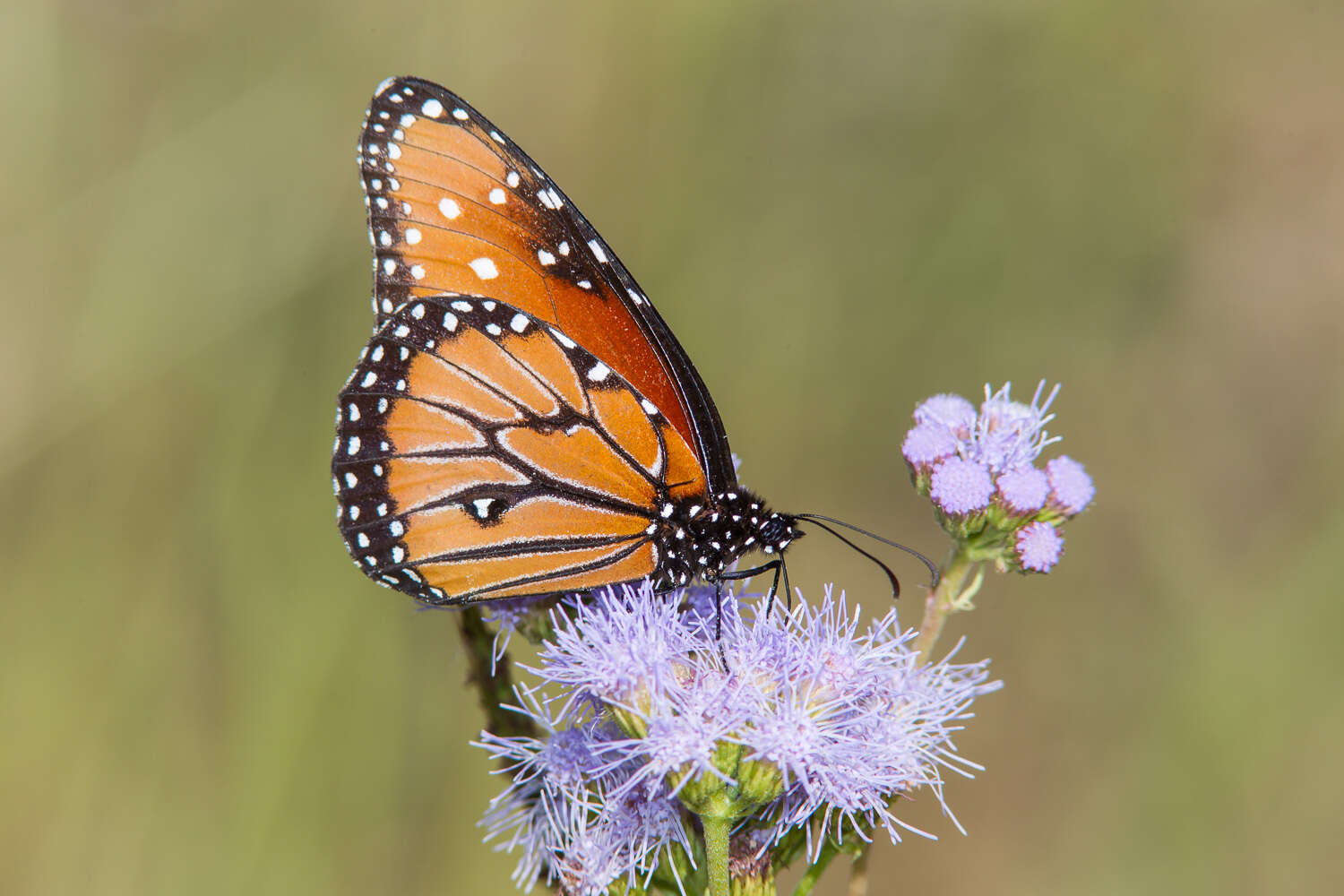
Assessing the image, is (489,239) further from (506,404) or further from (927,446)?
→ (927,446)

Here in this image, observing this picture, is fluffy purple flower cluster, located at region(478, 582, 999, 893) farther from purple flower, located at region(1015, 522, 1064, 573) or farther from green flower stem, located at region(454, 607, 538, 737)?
purple flower, located at region(1015, 522, 1064, 573)

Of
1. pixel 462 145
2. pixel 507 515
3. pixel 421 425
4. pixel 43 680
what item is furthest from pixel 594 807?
pixel 43 680

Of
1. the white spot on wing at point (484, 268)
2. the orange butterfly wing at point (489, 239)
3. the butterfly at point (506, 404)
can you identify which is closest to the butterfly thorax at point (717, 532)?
the butterfly at point (506, 404)

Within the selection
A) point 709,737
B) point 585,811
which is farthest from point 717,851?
point 585,811

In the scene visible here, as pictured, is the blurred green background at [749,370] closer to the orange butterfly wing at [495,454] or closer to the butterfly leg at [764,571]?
the orange butterfly wing at [495,454]

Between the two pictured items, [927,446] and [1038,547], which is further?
[927,446]

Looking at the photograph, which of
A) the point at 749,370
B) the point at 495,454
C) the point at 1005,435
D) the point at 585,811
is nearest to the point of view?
the point at 585,811
